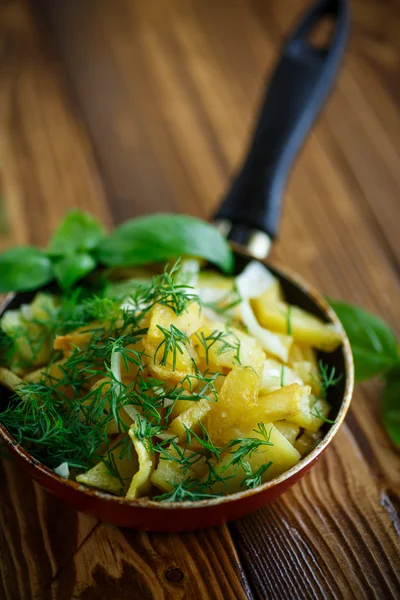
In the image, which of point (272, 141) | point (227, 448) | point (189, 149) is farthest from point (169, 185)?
point (227, 448)

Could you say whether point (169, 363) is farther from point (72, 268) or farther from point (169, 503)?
point (72, 268)

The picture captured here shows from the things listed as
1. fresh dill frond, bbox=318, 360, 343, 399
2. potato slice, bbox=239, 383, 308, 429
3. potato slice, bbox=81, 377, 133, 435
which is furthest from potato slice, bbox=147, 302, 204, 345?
fresh dill frond, bbox=318, 360, 343, 399

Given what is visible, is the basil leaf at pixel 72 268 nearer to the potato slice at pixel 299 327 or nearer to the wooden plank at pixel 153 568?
the potato slice at pixel 299 327

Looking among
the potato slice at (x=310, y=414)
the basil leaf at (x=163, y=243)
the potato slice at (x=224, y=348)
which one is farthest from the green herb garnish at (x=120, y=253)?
the potato slice at (x=310, y=414)

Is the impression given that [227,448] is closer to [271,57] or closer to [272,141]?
[272,141]

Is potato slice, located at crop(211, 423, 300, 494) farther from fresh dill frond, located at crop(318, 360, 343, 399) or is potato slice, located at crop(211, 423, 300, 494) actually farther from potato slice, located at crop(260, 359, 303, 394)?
fresh dill frond, located at crop(318, 360, 343, 399)

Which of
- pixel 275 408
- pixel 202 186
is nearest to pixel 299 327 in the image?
pixel 275 408

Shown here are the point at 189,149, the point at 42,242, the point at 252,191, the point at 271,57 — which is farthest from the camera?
the point at 271,57
